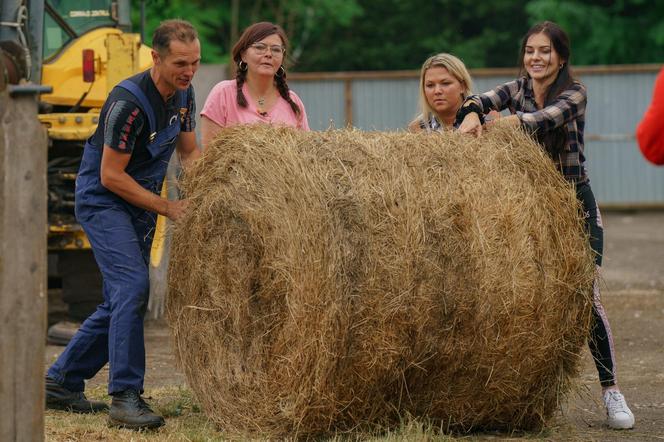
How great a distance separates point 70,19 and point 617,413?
585cm

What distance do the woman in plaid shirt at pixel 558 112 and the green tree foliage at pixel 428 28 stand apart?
16921 mm

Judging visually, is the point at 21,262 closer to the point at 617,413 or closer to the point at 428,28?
the point at 617,413

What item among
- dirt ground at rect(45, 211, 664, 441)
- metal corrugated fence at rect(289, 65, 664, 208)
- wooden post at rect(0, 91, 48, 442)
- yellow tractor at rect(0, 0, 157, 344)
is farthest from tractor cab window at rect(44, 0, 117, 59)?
metal corrugated fence at rect(289, 65, 664, 208)

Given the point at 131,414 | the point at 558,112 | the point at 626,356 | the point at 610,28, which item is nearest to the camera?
the point at 131,414

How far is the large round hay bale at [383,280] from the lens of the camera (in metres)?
5.19

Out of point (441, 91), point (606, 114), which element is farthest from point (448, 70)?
point (606, 114)

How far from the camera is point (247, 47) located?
6324 mm

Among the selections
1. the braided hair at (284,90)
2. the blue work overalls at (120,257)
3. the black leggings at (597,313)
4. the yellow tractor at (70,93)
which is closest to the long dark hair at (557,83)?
the black leggings at (597,313)

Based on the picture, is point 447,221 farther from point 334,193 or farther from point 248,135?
point 248,135

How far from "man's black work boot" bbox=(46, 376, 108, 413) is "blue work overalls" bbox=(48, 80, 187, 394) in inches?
2.8

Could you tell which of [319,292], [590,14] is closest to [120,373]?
[319,292]

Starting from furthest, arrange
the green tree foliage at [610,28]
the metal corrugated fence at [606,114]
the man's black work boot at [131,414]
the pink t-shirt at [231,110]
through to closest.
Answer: the green tree foliage at [610,28] → the metal corrugated fence at [606,114] → the pink t-shirt at [231,110] → the man's black work boot at [131,414]

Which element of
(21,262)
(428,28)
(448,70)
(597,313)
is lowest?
(597,313)

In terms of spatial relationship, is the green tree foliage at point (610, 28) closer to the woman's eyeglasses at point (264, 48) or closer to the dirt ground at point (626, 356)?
the dirt ground at point (626, 356)
